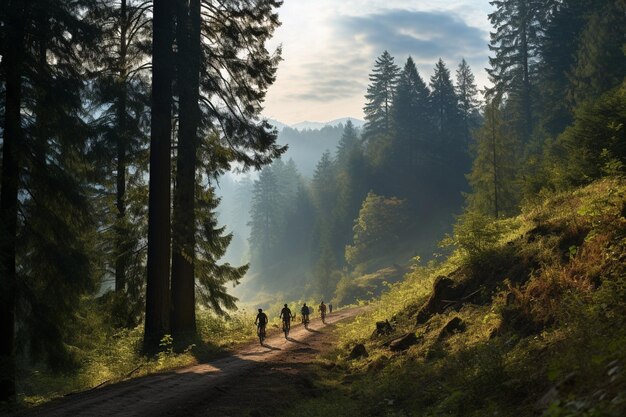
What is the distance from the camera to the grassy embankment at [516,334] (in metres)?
5.38

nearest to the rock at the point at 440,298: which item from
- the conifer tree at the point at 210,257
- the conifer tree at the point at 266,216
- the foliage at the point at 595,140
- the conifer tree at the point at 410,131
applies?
the foliage at the point at 595,140

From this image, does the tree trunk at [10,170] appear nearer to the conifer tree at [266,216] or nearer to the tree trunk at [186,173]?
the tree trunk at [186,173]

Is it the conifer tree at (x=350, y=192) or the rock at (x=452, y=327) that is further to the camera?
the conifer tree at (x=350, y=192)

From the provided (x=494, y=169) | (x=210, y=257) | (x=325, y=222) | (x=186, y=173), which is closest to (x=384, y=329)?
(x=210, y=257)

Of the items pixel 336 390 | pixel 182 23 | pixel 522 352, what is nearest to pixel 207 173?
pixel 182 23

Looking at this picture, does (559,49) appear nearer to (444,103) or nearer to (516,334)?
(444,103)

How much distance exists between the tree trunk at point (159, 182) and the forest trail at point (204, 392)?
293 cm

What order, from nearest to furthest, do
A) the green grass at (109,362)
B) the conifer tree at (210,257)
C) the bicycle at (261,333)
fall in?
the green grass at (109,362)
the bicycle at (261,333)
the conifer tree at (210,257)

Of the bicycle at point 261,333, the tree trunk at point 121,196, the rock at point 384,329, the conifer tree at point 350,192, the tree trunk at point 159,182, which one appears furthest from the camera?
the conifer tree at point 350,192

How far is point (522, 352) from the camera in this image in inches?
282

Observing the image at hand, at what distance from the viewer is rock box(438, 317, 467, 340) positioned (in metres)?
10.5

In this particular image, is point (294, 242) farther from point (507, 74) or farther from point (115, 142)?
point (115, 142)

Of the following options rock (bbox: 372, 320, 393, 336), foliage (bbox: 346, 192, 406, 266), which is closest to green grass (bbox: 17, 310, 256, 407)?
rock (bbox: 372, 320, 393, 336)

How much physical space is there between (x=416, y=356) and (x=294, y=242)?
105892 mm
